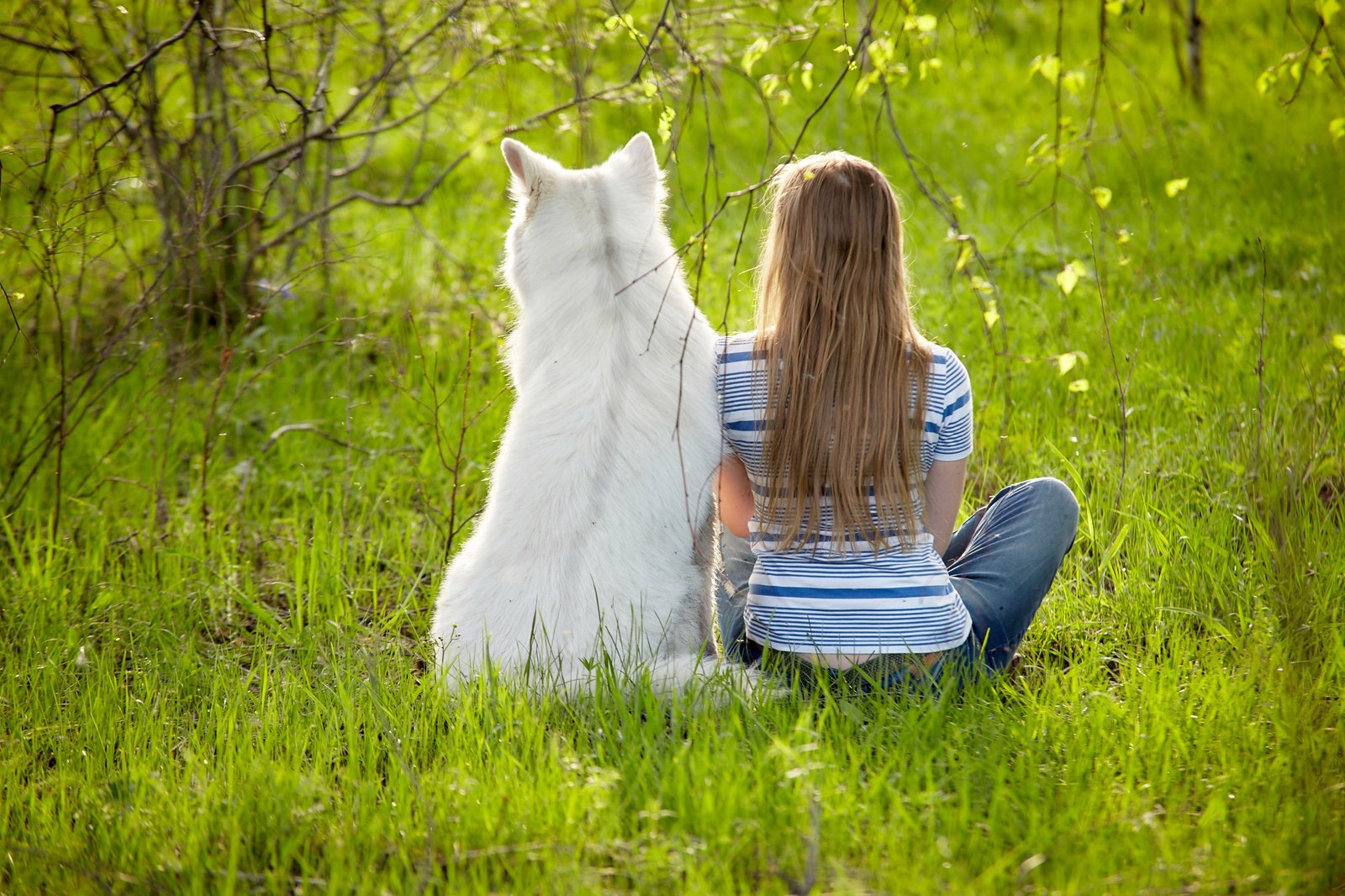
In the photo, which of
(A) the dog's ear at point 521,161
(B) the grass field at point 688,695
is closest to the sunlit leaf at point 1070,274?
(B) the grass field at point 688,695

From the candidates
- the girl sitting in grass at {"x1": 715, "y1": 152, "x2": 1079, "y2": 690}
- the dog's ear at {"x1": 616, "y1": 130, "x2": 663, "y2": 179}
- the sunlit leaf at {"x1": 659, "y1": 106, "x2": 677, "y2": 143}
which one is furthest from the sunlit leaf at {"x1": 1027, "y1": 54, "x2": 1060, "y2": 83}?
the dog's ear at {"x1": 616, "y1": 130, "x2": 663, "y2": 179}

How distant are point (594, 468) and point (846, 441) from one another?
0.67 metres

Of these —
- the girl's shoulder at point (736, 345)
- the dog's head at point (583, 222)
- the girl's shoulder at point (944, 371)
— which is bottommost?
the girl's shoulder at point (944, 371)

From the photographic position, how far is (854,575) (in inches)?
112

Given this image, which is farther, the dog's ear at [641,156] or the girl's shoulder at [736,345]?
the dog's ear at [641,156]

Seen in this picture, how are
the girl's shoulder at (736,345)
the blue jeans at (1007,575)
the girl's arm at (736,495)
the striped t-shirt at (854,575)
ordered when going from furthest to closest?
the girl's arm at (736,495) → the blue jeans at (1007,575) → the girl's shoulder at (736,345) → the striped t-shirt at (854,575)

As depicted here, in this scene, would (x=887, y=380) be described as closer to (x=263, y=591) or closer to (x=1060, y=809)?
(x=1060, y=809)

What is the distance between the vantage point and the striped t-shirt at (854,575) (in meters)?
2.82

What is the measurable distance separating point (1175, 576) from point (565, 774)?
2261 millimetres

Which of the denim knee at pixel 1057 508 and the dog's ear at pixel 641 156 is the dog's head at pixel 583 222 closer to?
the dog's ear at pixel 641 156

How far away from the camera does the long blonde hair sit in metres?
2.76

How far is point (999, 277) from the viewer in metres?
6.54

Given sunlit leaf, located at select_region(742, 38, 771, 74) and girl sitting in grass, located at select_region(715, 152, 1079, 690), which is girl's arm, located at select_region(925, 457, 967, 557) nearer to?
girl sitting in grass, located at select_region(715, 152, 1079, 690)

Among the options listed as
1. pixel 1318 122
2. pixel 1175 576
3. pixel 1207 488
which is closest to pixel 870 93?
pixel 1318 122
